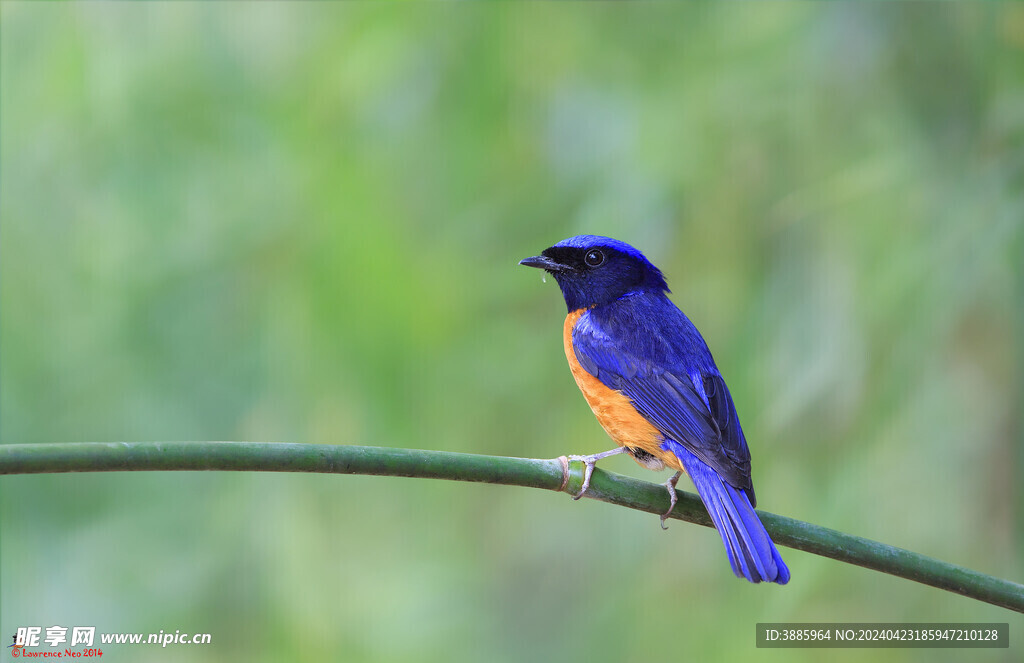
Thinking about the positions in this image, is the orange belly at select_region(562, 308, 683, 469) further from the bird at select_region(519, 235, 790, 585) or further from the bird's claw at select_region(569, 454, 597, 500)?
the bird's claw at select_region(569, 454, 597, 500)

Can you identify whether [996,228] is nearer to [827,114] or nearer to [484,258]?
[827,114]

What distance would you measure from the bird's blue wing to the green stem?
0.39 metres

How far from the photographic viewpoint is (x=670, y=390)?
265 cm

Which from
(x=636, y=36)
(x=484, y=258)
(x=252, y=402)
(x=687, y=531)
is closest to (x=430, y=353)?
(x=484, y=258)

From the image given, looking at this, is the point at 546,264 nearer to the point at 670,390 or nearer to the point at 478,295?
the point at 670,390

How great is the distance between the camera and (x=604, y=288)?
2988 mm

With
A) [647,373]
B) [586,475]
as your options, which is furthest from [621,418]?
[586,475]

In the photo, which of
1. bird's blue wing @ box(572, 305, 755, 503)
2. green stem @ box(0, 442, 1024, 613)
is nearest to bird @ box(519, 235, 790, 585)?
bird's blue wing @ box(572, 305, 755, 503)

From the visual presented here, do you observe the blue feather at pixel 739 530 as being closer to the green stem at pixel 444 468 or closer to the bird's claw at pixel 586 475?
the green stem at pixel 444 468

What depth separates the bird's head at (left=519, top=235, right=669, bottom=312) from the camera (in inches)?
116

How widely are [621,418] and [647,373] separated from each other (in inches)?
5.7

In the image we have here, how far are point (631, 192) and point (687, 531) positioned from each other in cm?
126

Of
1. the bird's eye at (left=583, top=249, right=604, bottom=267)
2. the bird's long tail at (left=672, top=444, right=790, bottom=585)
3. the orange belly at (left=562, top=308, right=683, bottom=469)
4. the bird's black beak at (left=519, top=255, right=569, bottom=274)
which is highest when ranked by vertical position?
the bird's eye at (left=583, top=249, right=604, bottom=267)

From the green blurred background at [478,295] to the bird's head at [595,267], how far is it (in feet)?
1.37
